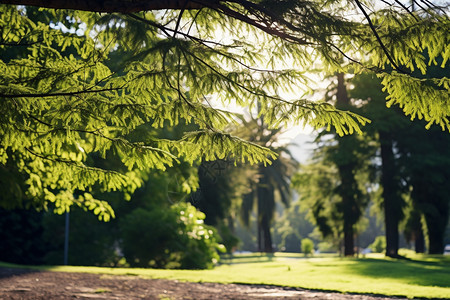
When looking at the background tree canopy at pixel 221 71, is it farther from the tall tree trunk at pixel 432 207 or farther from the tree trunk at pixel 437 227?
the tree trunk at pixel 437 227

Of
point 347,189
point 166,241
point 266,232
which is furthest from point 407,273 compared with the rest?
point 266,232

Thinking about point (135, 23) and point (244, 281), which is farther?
point (244, 281)

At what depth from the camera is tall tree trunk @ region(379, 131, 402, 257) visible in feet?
76.2

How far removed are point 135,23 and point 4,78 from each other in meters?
1.64

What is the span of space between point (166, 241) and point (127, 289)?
390 inches

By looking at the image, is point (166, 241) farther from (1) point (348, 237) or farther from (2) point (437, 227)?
(2) point (437, 227)

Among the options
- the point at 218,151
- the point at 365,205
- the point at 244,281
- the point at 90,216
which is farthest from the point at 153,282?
the point at 365,205

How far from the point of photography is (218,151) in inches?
229

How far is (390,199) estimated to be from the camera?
23.2 metres

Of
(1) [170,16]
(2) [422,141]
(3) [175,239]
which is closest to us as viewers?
(1) [170,16]

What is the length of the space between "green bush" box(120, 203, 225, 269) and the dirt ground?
24.6 feet

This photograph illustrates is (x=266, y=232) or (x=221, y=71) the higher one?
(x=221, y=71)

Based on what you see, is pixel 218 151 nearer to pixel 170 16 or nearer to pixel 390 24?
pixel 170 16

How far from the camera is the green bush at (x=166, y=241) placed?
20.4 m
